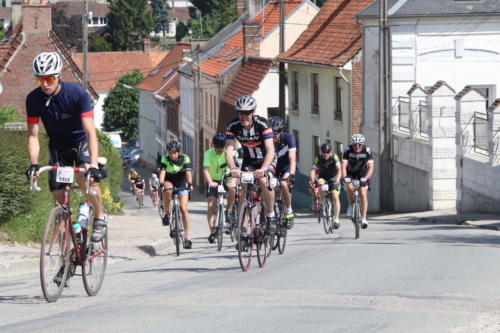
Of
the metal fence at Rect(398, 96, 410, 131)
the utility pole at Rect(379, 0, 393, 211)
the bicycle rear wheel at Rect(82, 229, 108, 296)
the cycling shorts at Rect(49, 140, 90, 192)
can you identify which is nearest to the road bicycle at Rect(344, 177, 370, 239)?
the bicycle rear wheel at Rect(82, 229, 108, 296)

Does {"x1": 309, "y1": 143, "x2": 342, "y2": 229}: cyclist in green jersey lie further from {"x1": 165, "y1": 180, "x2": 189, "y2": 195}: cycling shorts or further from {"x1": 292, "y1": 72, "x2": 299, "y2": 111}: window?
{"x1": 292, "y1": 72, "x2": 299, "y2": 111}: window

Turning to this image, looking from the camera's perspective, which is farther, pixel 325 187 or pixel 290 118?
pixel 290 118

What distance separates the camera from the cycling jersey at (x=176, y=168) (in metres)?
14.4

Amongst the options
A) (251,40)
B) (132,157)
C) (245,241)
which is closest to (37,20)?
(251,40)

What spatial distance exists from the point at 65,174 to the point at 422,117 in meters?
23.1

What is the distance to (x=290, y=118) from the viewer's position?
46.9 meters

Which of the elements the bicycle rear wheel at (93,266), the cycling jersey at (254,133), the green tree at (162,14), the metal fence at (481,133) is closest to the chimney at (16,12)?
the metal fence at (481,133)

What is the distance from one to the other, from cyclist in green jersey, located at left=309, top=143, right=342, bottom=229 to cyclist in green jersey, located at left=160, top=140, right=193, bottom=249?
4131 millimetres

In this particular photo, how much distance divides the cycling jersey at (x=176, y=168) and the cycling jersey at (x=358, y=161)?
12.1ft

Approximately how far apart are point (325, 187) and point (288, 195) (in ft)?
14.8

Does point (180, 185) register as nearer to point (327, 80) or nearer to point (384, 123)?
point (384, 123)

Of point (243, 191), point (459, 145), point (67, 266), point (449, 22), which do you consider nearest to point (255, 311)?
point (67, 266)

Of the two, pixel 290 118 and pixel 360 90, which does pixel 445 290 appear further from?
pixel 290 118

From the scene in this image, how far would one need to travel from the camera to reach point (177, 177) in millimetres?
14523
